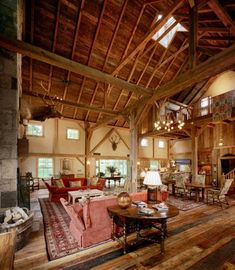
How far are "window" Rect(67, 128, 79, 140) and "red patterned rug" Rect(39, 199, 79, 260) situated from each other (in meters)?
6.20

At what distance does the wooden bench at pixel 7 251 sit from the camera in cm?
151

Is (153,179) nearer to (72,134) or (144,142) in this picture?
(72,134)

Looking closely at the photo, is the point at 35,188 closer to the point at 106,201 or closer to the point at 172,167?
the point at 106,201

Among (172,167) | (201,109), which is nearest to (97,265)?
(201,109)

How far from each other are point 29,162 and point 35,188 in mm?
1542

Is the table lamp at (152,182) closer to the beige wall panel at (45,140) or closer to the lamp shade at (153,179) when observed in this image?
the lamp shade at (153,179)

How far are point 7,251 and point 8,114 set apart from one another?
9.62 feet

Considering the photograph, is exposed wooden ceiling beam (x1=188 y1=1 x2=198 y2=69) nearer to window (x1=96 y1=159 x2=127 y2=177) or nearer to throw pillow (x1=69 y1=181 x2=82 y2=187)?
throw pillow (x1=69 y1=181 x2=82 y2=187)

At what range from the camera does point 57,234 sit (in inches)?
151

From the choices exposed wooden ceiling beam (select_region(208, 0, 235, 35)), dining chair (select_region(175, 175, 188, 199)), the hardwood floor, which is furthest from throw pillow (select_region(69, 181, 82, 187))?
exposed wooden ceiling beam (select_region(208, 0, 235, 35))

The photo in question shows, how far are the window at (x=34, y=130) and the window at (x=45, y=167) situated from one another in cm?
158

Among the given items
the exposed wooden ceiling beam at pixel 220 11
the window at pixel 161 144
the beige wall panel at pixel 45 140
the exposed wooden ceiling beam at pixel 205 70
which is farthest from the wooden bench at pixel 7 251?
the window at pixel 161 144

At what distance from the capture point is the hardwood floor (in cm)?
270

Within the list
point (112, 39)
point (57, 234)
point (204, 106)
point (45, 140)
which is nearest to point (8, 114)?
point (57, 234)
